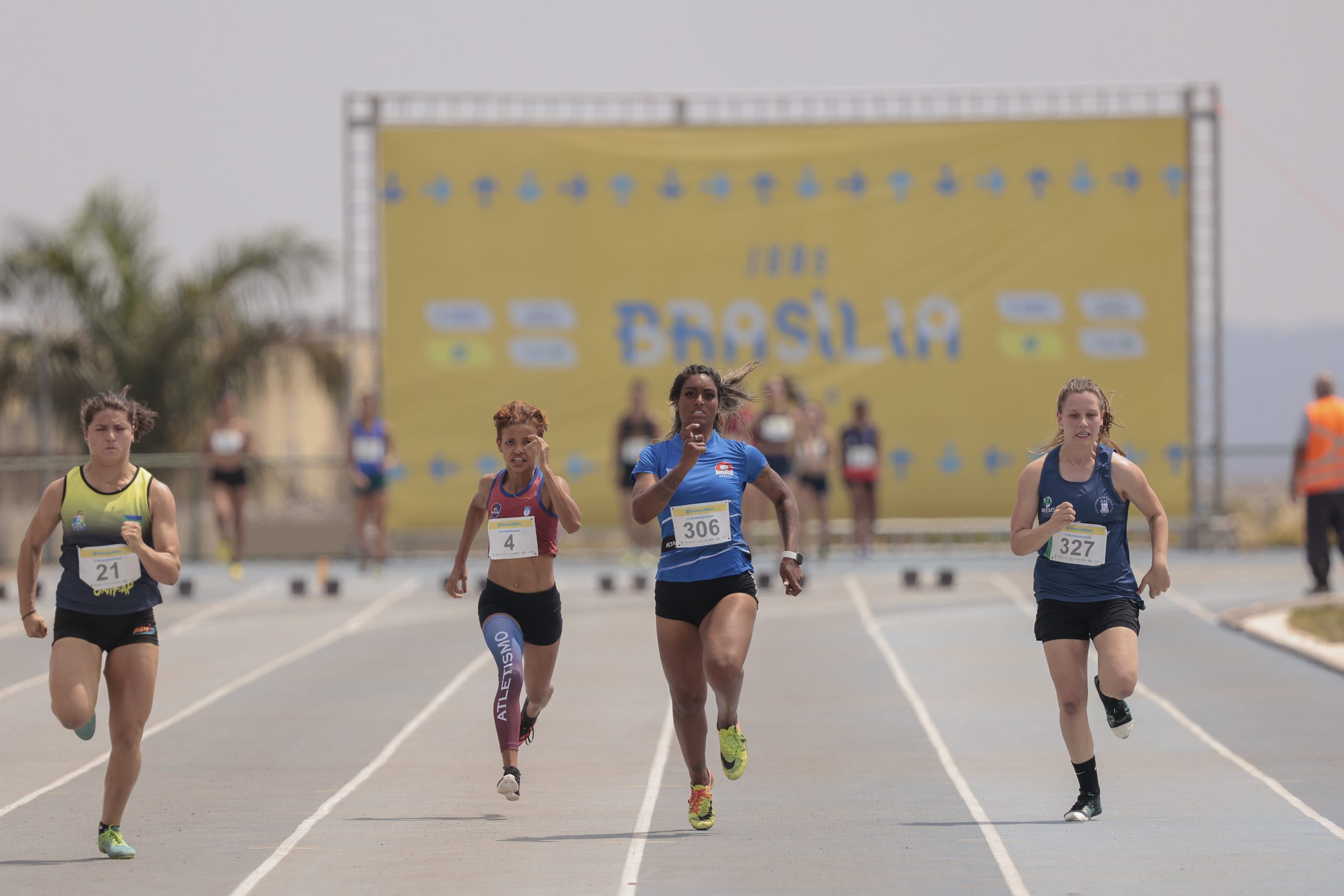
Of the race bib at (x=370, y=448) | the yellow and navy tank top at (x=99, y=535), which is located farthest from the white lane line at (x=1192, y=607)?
the yellow and navy tank top at (x=99, y=535)

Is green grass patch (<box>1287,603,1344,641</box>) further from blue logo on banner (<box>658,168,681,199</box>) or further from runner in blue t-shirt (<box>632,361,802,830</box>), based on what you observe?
blue logo on banner (<box>658,168,681,199</box>)

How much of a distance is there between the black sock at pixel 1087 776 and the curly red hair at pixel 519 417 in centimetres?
272

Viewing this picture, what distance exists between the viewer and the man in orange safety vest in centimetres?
1667

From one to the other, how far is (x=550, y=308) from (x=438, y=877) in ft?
55.6

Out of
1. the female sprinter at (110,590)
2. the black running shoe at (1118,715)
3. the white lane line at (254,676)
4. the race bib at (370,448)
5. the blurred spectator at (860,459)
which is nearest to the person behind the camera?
the female sprinter at (110,590)

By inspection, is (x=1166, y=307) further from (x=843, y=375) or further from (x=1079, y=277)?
(x=843, y=375)

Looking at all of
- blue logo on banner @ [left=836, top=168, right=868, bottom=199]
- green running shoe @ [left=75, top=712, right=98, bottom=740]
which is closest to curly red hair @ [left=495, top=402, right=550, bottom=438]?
green running shoe @ [left=75, top=712, right=98, bottom=740]

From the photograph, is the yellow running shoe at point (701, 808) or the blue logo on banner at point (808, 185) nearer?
the yellow running shoe at point (701, 808)

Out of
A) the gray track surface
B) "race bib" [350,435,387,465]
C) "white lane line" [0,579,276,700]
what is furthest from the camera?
"race bib" [350,435,387,465]

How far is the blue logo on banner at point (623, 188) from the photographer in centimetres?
2391

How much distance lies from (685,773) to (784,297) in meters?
14.5

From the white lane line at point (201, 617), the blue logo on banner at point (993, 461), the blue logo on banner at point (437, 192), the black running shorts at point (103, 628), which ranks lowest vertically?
the white lane line at point (201, 617)

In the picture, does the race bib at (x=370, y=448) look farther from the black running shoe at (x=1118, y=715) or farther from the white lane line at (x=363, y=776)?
the black running shoe at (x=1118, y=715)

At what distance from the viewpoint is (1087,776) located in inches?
323
